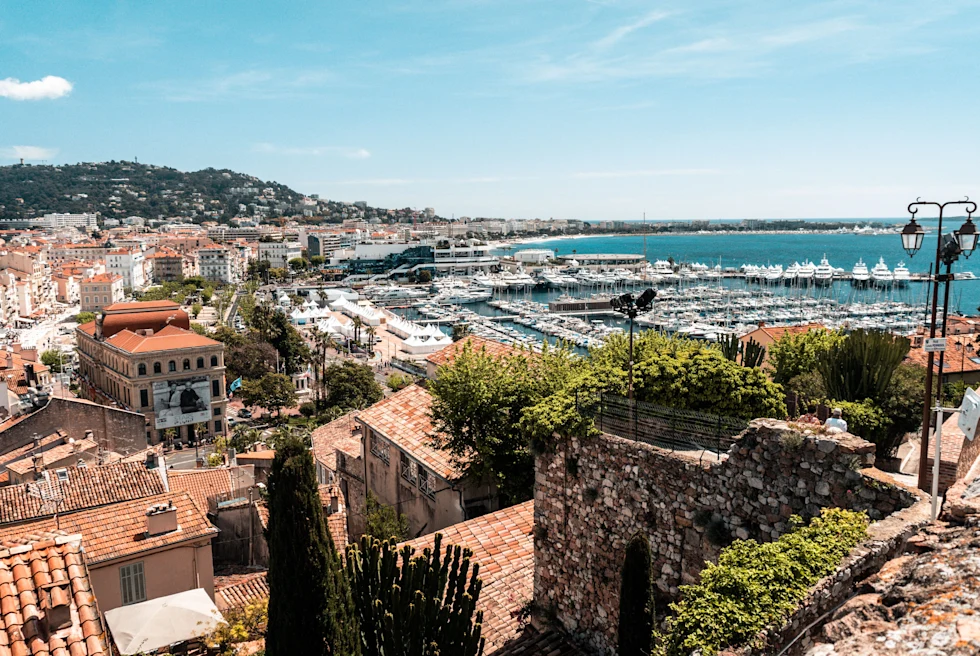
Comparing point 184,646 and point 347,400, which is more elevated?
point 184,646

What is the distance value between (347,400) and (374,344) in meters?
29.7

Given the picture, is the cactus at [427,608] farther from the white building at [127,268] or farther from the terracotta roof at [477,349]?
the white building at [127,268]

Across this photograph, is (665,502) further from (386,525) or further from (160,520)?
(160,520)

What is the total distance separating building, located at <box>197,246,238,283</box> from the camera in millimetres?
139500

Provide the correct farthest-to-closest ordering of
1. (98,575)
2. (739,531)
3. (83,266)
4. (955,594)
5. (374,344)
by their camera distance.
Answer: (83,266) < (374,344) < (98,575) < (739,531) < (955,594)

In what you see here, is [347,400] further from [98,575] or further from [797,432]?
[797,432]

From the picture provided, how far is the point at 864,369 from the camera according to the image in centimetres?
1555

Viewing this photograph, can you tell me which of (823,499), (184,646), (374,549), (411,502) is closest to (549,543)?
(374,549)

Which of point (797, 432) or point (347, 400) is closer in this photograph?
point (797, 432)

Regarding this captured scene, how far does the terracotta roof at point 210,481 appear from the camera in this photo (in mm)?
18344

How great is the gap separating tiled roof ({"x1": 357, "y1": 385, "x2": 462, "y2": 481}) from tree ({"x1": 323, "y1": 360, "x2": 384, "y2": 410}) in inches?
1177

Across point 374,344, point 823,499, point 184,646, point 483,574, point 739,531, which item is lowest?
point 374,344

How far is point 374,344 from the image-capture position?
77.0 meters

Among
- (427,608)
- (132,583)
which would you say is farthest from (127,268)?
(427,608)
